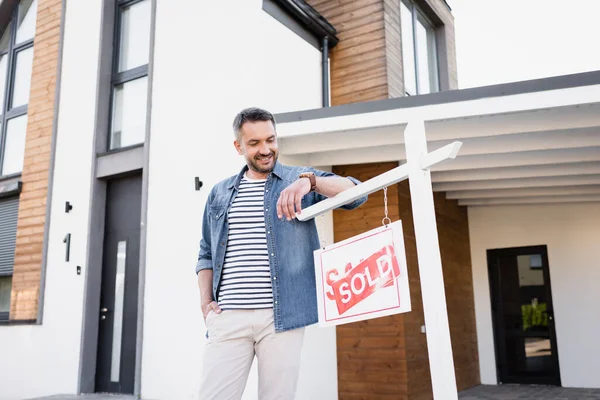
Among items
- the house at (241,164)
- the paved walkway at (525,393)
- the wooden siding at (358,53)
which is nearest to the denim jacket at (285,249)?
the house at (241,164)

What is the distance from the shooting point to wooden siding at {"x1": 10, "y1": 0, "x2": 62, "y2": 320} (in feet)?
22.2

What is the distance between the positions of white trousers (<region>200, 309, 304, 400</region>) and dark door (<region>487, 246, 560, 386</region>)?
6695 millimetres

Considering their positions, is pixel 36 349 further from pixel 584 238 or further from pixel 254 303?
pixel 584 238

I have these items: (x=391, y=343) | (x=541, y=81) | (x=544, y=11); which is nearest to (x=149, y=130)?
(x=391, y=343)

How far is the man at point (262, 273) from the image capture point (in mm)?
1907

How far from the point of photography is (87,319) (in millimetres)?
5973

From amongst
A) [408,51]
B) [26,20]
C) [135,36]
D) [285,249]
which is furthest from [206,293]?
[26,20]

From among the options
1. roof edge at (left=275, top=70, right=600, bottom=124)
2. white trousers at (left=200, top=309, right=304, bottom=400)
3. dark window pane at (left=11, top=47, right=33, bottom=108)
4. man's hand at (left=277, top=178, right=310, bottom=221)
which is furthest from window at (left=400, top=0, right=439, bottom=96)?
white trousers at (left=200, top=309, right=304, bottom=400)

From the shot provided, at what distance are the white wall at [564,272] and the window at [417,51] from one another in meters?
2.13

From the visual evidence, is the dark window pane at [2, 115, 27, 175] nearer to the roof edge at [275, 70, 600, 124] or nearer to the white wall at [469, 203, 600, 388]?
the roof edge at [275, 70, 600, 124]

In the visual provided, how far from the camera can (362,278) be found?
5.81ft

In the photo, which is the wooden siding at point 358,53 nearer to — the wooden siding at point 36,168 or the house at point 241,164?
the house at point 241,164

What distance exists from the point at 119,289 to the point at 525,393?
5.12 m

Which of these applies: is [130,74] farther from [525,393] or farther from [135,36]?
[525,393]
